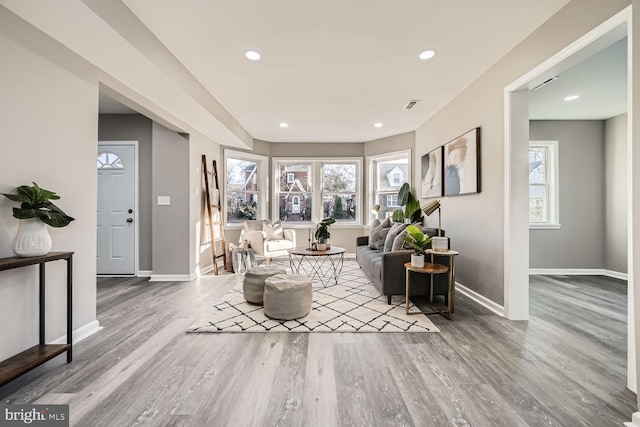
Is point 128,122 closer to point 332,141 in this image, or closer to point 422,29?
point 332,141

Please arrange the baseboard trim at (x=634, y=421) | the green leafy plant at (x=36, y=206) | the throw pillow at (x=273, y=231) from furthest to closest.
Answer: the throw pillow at (x=273, y=231) < the green leafy plant at (x=36, y=206) < the baseboard trim at (x=634, y=421)

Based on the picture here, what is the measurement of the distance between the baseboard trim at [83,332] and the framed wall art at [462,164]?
4.10 metres

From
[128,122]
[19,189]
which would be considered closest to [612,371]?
[19,189]

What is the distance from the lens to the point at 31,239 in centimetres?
176

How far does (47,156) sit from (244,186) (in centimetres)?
398

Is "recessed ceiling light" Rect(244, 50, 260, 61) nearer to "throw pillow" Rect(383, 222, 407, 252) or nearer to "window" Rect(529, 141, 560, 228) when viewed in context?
"throw pillow" Rect(383, 222, 407, 252)

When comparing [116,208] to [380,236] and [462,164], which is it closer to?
[380,236]

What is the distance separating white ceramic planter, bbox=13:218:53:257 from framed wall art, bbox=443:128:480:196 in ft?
12.8

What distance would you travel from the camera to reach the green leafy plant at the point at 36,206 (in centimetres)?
171

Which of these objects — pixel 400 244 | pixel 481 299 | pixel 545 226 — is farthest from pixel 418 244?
pixel 545 226

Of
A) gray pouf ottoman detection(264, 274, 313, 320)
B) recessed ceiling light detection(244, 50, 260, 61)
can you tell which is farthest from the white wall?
gray pouf ottoman detection(264, 274, 313, 320)

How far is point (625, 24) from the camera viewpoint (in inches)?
66.6

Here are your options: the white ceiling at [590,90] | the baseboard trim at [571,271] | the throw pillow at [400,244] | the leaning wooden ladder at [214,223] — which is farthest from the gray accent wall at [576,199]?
the leaning wooden ladder at [214,223]

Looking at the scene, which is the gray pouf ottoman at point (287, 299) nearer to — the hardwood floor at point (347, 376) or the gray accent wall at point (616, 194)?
the hardwood floor at point (347, 376)
